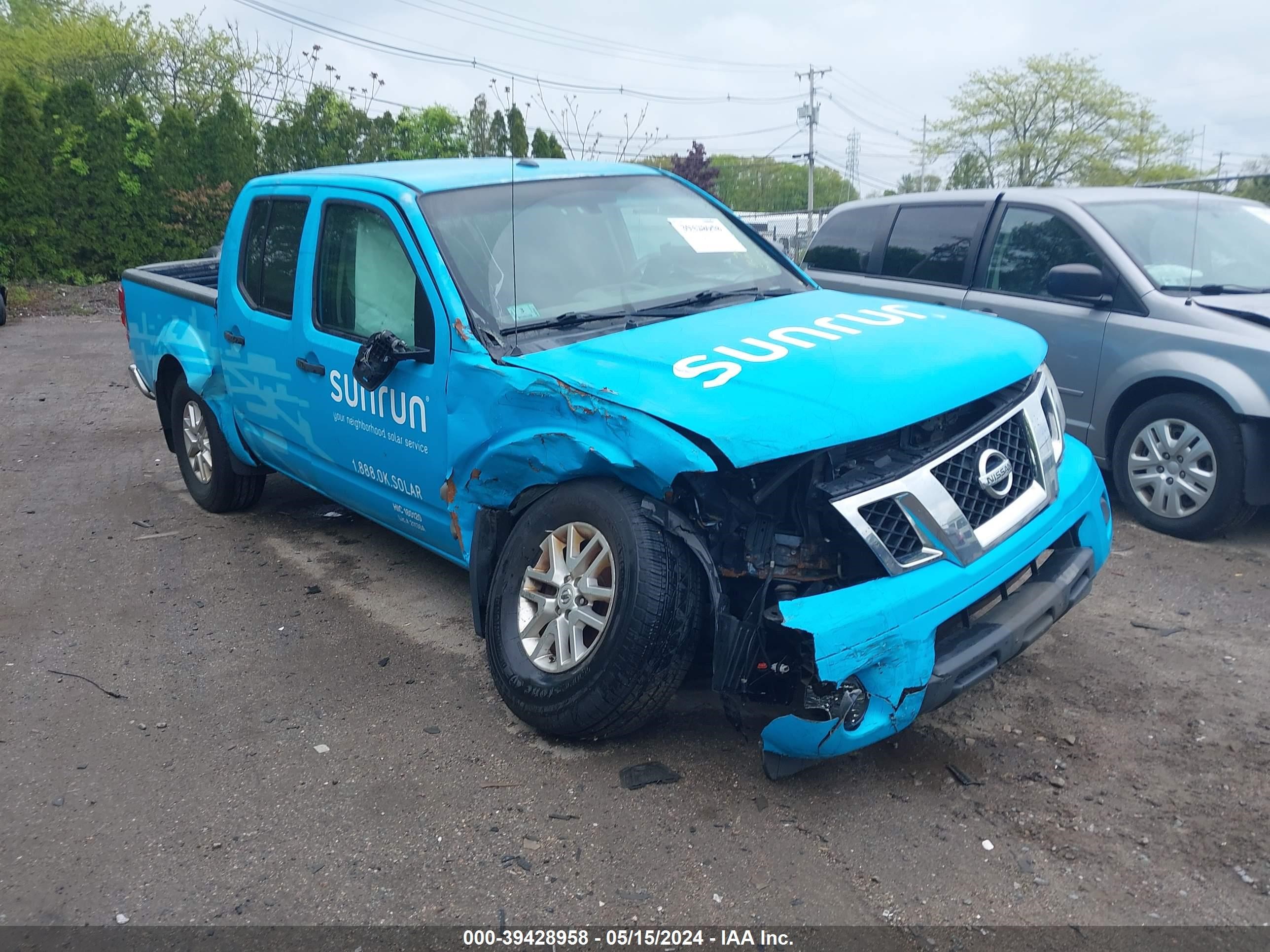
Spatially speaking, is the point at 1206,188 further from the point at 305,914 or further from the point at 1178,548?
the point at 305,914

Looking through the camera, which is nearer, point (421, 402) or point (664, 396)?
point (664, 396)

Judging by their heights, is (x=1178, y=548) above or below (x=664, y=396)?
below

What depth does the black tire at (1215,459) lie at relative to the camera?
189 inches

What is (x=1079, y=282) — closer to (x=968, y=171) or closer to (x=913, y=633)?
(x=913, y=633)

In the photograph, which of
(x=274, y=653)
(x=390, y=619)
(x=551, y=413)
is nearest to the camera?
(x=551, y=413)

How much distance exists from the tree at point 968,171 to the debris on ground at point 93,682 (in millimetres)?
24528

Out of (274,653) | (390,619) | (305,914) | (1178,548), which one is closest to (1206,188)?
(1178,548)

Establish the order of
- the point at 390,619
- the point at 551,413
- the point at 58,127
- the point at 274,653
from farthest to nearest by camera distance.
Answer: the point at 58,127 → the point at 390,619 → the point at 274,653 → the point at 551,413

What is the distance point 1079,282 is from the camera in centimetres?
525

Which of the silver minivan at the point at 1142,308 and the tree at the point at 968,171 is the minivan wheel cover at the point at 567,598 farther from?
the tree at the point at 968,171

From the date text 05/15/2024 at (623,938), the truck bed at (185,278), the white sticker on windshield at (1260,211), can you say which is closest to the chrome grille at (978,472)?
the date text 05/15/2024 at (623,938)

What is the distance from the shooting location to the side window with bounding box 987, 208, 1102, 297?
563 cm

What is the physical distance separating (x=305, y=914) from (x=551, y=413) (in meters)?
1.57

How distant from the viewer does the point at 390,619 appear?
4434 mm
